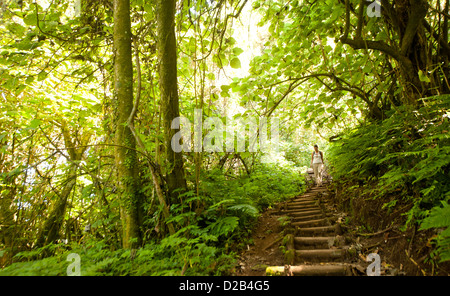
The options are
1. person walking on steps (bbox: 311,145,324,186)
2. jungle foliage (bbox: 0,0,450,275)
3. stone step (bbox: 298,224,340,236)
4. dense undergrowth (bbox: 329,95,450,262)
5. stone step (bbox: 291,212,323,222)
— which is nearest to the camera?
dense undergrowth (bbox: 329,95,450,262)

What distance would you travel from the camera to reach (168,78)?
3357 millimetres

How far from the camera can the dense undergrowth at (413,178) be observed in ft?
6.52

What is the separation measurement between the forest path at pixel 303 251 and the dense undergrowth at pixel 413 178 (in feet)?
1.88

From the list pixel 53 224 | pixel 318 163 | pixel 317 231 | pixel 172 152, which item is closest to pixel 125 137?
pixel 172 152

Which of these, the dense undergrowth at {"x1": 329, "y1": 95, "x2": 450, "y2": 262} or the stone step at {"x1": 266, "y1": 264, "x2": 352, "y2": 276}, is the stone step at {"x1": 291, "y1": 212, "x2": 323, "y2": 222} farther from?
the stone step at {"x1": 266, "y1": 264, "x2": 352, "y2": 276}

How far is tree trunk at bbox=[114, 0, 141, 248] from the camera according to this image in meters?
3.25

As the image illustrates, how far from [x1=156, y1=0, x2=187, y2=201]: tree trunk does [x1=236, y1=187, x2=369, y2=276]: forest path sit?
1.51 meters

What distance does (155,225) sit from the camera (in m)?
3.12

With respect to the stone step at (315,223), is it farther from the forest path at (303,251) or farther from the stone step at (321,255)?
the stone step at (321,255)

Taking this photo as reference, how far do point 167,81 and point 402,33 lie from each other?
161 inches

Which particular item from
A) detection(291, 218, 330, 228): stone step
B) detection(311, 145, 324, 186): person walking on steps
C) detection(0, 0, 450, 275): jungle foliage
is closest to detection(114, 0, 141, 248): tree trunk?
detection(0, 0, 450, 275): jungle foliage
